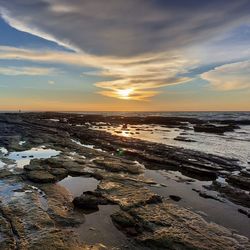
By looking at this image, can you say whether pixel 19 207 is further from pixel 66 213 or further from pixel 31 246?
pixel 31 246

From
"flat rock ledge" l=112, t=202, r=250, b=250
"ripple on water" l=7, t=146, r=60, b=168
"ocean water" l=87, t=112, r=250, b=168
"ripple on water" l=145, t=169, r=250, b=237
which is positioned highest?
"ripple on water" l=7, t=146, r=60, b=168

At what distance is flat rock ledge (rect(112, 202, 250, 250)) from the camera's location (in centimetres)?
920

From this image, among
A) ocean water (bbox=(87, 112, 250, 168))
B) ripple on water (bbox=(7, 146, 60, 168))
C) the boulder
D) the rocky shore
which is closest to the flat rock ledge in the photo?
the rocky shore

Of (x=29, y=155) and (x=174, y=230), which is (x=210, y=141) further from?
(x=174, y=230)

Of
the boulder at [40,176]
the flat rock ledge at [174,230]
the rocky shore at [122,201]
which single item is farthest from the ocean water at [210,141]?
the boulder at [40,176]

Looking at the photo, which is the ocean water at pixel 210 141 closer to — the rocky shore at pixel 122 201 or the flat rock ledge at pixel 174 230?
the rocky shore at pixel 122 201

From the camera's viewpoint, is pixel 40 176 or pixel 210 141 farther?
pixel 210 141

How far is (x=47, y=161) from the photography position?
2028 cm

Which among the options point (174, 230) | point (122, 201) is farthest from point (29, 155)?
point (174, 230)

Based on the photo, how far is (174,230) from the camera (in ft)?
33.1

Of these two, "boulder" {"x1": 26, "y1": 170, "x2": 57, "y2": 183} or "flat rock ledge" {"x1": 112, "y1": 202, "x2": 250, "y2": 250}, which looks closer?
"flat rock ledge" {"x1": 112, "y1": 202, "x2": 250, "y2": 250}

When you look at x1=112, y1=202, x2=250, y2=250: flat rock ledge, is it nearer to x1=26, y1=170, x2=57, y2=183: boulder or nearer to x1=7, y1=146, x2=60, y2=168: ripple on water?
x1=26, y1=170, x2=57, y2=183: boulder

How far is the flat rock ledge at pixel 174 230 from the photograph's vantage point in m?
9.20

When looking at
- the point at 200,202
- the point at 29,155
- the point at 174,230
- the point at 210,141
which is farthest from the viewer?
the point at 210,141
